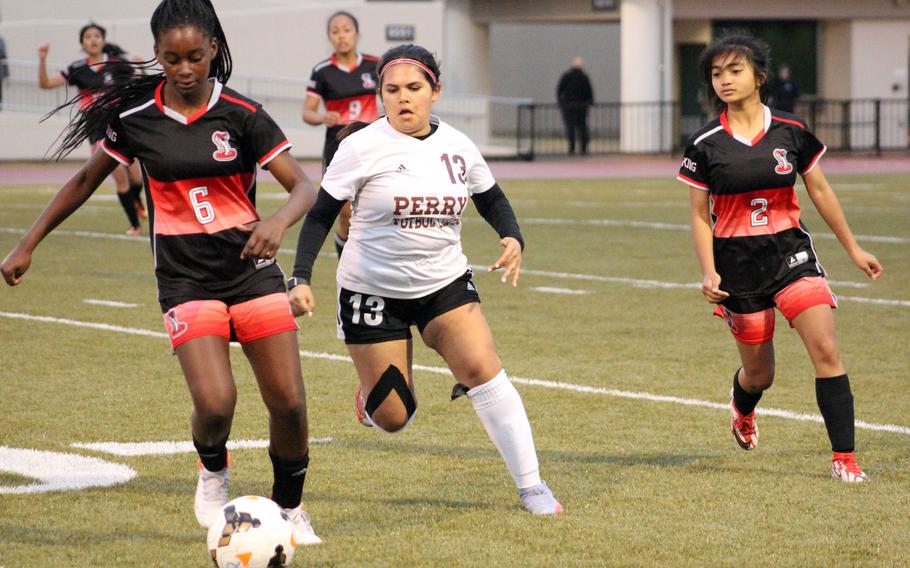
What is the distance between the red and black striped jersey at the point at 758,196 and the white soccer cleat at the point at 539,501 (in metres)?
1.48

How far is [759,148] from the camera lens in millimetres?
6715

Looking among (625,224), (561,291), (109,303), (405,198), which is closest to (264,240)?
(405,198)

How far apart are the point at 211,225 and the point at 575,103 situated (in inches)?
1181

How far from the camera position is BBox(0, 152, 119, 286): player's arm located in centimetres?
567

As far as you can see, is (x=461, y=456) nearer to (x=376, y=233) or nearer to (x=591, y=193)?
(x=376, y=233)

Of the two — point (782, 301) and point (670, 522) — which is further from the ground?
point (782, 301)

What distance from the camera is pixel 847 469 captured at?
641cm

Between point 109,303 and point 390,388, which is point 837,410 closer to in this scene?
point 390,388

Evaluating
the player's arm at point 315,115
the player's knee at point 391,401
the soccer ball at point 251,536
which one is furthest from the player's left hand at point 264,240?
the player's arm at point 315,115

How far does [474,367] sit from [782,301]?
5.20 ft

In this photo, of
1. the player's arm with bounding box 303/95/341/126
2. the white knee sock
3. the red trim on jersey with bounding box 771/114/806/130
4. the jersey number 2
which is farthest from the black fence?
the white knee sock

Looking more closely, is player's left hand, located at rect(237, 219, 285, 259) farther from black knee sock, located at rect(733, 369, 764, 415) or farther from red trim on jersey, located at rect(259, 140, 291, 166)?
black knee sock, located at rect(733, 369, 764, 415)

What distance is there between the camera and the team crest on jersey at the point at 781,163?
263 inches

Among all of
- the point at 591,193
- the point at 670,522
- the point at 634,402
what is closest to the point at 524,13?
the point at 591,193
